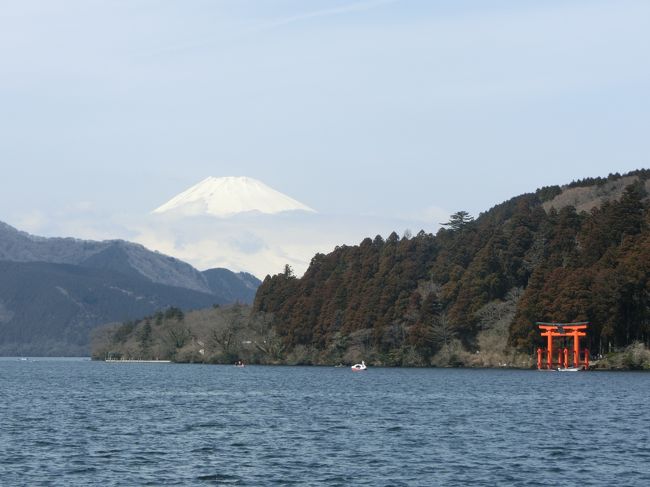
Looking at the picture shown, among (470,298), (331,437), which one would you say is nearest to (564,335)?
(470,298)

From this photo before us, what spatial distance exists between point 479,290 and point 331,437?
3939 inches

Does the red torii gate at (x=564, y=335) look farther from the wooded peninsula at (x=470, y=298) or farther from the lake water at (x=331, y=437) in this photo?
the lake water at (x=331, y=437)

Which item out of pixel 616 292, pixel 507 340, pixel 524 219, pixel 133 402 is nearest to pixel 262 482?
pixel 133 402

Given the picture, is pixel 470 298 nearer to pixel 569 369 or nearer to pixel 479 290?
pixel 479 290

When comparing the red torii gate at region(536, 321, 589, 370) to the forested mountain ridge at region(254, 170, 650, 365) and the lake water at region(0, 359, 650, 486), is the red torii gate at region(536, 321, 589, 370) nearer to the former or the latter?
the forested mountain ridge at region(254, 170, 650, 365)

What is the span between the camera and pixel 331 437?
176 feet

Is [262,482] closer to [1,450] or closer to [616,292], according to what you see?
[1,450]

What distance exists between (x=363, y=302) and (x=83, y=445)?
397ft

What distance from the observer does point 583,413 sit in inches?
2648

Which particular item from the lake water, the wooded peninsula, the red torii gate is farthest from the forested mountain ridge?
the lake water

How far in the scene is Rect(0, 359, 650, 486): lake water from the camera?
4178 centimetres

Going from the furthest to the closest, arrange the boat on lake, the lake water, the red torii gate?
the boat on lake → the red torii gate → the lake water

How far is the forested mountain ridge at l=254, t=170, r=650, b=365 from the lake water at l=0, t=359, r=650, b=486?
36.9 m

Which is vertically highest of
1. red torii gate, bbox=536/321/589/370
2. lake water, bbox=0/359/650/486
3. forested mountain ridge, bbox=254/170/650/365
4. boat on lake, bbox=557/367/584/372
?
forested mountain ridge, bbox=254/170/650/365
